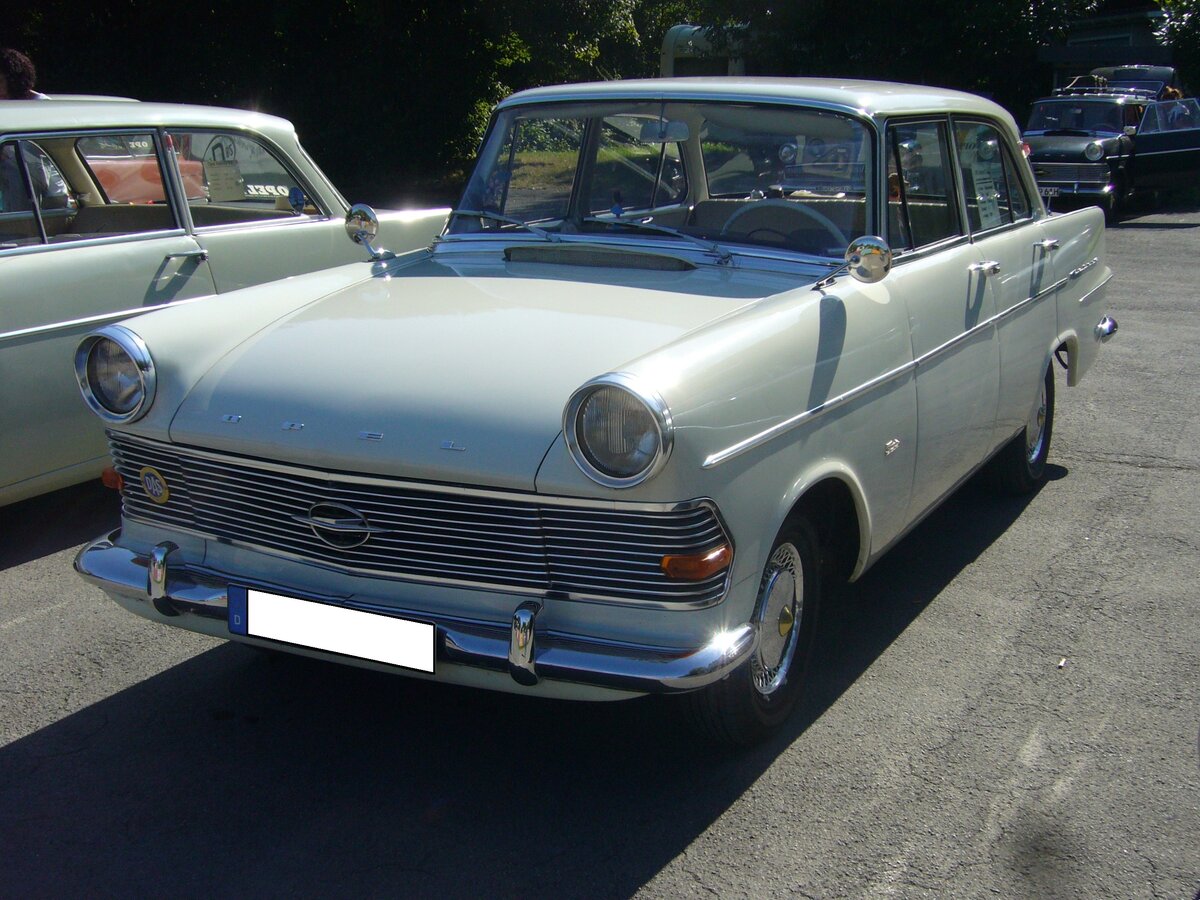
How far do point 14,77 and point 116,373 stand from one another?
6.06 metres

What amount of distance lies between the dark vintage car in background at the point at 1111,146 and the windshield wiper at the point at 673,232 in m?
12.4

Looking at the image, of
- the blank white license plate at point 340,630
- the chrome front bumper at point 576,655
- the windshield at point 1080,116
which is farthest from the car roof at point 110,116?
the windshield at point 1080,116

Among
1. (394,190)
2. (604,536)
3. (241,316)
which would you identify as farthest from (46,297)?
(394,190)

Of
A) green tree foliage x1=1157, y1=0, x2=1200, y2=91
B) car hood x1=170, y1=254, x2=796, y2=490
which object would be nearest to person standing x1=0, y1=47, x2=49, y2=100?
car hood x1=170, y1=254, x2=796, y2=490

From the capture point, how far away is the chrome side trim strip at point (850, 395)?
274 cm

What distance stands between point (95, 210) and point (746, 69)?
18346 mm

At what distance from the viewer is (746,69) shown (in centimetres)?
2220

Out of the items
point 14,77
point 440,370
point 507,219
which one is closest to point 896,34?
point 14,77

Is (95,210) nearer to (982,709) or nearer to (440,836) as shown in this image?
(440,836)

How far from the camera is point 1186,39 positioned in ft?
82.0

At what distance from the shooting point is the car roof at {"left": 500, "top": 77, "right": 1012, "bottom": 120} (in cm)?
383

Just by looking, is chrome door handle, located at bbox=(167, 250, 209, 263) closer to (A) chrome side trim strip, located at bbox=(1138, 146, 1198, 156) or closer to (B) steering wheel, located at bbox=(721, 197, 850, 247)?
(B) steering wheel, located at bbox=(721, 197, 850, 247)

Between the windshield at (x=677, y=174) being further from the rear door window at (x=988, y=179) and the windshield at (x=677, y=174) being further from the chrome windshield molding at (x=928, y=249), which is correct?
the rear door window at (x=988, y=179)

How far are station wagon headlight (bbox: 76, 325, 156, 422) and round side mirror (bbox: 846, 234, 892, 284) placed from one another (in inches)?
74.9
